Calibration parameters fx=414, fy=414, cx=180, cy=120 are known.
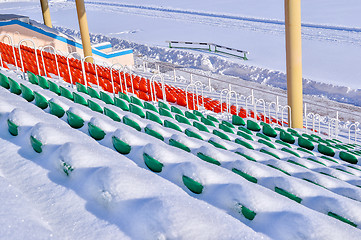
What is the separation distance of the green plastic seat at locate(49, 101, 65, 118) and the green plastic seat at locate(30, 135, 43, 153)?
1.34 metres

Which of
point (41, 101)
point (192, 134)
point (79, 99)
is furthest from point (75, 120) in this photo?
point (192, 134)

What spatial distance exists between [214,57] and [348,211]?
65.5ft

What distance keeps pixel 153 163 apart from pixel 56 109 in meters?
1.60

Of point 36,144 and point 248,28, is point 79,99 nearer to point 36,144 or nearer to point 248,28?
point 36,144

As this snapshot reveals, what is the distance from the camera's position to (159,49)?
2578cm

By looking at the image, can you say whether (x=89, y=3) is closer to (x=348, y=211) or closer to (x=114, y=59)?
(x=114, y=59)

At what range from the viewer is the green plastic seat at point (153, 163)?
3.10 metres

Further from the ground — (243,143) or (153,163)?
(153,163)

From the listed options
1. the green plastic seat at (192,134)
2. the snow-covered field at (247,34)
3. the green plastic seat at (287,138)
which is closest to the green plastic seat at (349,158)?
the green plastic seat at (287,138)

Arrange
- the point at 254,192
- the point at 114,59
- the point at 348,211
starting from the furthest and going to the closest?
the point at 114,59
the point at 348,211
the point at 254,192

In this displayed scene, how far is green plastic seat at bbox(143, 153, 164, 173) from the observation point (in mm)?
3102

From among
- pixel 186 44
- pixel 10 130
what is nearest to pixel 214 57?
pixel 186 44

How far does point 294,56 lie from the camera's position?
954 centimetres

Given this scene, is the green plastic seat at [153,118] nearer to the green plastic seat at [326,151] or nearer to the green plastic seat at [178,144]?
the green plastic seat at [178,144]
